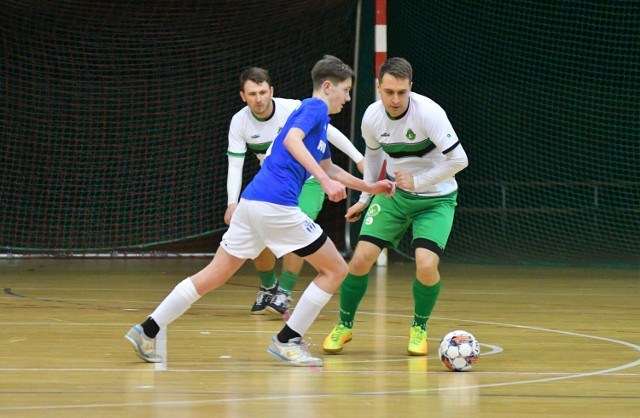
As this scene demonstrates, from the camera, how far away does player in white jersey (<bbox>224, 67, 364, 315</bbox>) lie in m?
6.57

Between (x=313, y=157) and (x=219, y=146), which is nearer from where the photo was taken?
(x=313, y=157)

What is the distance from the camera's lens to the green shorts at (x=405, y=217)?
5.32 meters

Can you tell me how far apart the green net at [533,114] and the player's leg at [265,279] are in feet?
19.1

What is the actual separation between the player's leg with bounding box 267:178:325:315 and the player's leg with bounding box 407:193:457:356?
1469 mm

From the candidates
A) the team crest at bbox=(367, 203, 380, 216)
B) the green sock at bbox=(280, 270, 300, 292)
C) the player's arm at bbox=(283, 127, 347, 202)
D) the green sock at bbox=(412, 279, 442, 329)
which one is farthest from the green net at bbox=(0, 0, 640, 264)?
the player's arm at bbox=(283, 127, 347, 202)

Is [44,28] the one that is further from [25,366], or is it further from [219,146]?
[25,366]

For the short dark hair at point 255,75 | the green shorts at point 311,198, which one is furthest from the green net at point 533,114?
the short dark hair at point 255,75

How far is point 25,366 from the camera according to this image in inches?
181

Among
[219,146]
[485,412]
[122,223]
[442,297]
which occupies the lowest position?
[485,412]

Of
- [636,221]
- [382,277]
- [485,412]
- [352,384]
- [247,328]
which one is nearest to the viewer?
[485,412]

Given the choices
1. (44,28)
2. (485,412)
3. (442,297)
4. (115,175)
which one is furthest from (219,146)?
(485,412)

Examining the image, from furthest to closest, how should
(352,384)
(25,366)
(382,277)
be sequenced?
(382,277)
(25,366)
(352,384)

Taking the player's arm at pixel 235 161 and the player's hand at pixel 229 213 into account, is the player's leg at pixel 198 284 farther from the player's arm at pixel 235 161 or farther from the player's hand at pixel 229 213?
the player's arm at pixel 235 161

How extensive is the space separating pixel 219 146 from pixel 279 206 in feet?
24.4
